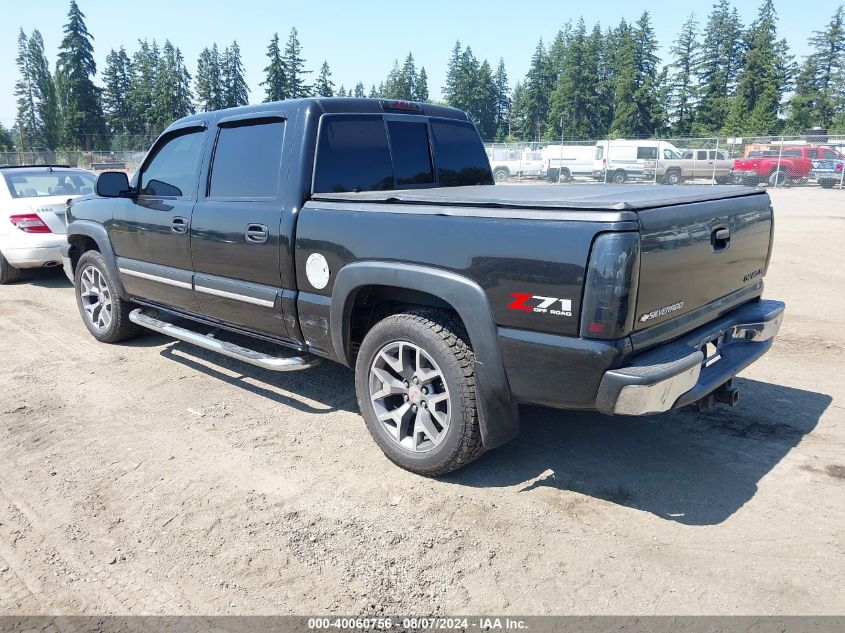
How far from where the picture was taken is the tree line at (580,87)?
68.6 meters

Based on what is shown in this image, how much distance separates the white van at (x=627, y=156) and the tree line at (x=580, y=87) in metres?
34.3

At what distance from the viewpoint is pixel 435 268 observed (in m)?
3.24

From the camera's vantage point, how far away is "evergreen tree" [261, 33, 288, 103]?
8088cm

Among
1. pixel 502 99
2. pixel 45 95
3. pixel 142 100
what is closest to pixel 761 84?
pixel 502 99

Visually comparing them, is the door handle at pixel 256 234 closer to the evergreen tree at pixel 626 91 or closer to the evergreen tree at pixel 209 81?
the evergreen tree at pixel 626 91

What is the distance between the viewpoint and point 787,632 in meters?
2.38

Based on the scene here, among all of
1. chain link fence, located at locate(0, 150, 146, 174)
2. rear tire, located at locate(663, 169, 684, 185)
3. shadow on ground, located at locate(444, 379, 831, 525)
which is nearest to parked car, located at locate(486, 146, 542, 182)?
rear tire, located at locate(663, 169, 684, 185)

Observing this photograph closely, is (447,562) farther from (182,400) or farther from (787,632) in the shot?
(182,400)

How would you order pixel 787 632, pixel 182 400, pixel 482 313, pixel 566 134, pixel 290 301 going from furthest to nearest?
pixel 566 134
pixel 182 400
pixel 290 301
pixel 482 313
pixel 787 632

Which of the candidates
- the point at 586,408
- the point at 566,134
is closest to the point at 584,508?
the point at 586,408

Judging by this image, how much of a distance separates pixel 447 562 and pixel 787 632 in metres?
1.32

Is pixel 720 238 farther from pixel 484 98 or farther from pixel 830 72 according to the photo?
pixel 484 98

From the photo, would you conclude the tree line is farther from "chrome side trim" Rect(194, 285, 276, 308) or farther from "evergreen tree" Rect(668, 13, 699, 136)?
"chrome side trim" Rect(194, 285, 276, 308)

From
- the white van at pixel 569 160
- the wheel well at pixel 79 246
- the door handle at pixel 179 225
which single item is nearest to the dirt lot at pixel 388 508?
the door handle at pixel 179 225
